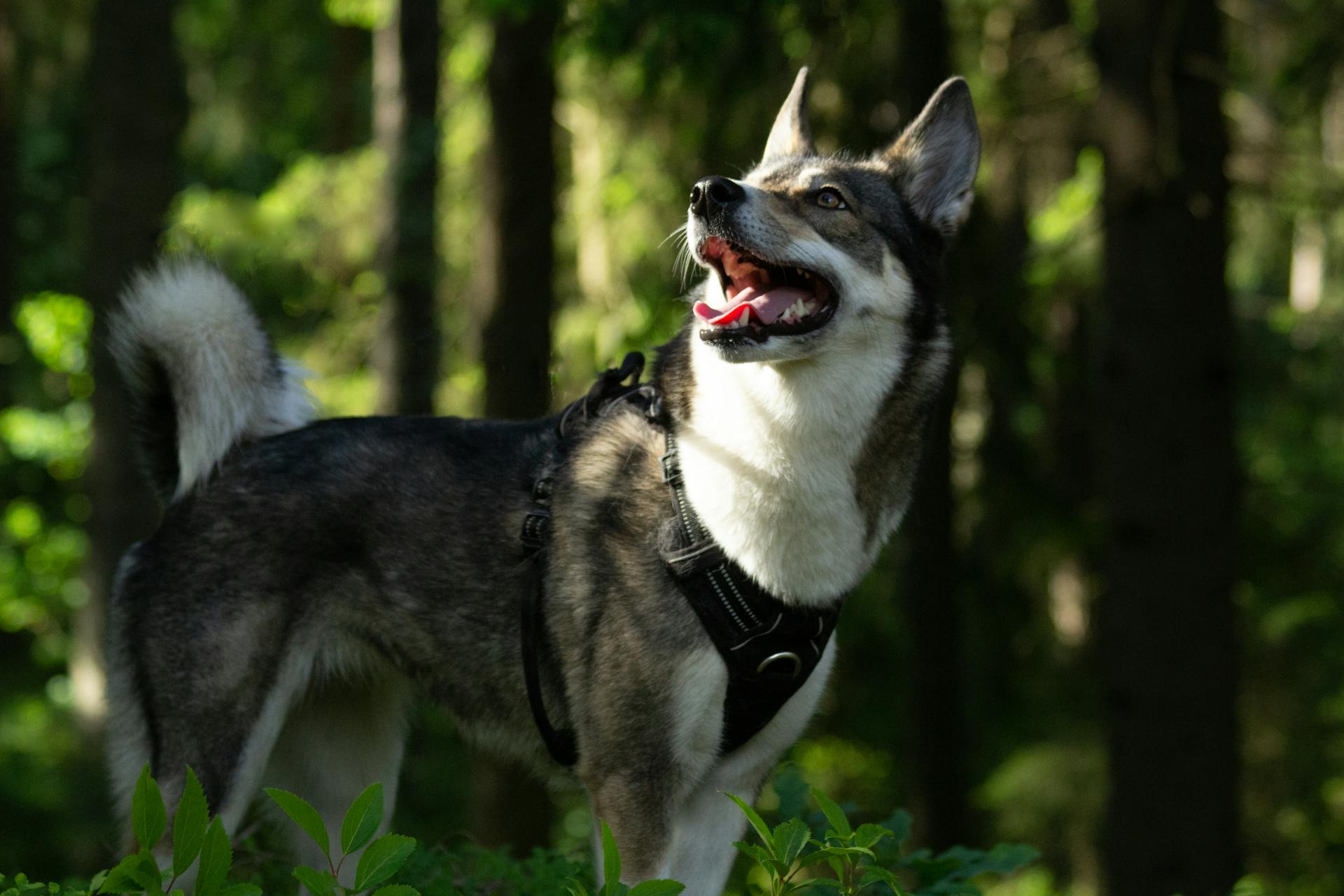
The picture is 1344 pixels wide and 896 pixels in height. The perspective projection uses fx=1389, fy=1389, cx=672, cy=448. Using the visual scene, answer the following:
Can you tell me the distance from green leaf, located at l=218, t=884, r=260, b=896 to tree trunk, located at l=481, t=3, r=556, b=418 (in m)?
6.12

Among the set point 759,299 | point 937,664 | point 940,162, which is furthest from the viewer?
point 937,664

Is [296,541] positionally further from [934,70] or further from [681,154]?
[681,154]

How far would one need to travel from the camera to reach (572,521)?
12.3 ft

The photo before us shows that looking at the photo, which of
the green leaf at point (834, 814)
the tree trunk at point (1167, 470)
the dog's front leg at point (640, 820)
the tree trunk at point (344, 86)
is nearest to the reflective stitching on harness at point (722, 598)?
the dog's front leg at point (640, 820)

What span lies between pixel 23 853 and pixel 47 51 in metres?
10.1

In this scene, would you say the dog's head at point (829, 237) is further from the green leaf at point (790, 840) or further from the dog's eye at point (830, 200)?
the green leaf at point (790, 840)

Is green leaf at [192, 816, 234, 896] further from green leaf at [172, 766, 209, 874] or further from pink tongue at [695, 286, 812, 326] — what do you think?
pink tongue at [695, 286, 812, 326]

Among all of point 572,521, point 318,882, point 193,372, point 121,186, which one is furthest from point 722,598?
point 121,186

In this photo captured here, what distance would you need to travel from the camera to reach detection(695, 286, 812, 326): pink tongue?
3430 mm

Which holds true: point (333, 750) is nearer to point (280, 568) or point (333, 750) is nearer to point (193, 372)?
point (280, 568)

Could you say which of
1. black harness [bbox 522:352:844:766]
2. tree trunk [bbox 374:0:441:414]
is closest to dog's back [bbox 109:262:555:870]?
black harness [bbox 522:352:844:766]

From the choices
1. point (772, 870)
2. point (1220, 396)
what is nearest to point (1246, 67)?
point (1220, 396)

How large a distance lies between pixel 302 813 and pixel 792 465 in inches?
62.1

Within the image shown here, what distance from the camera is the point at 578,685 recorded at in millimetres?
3641
